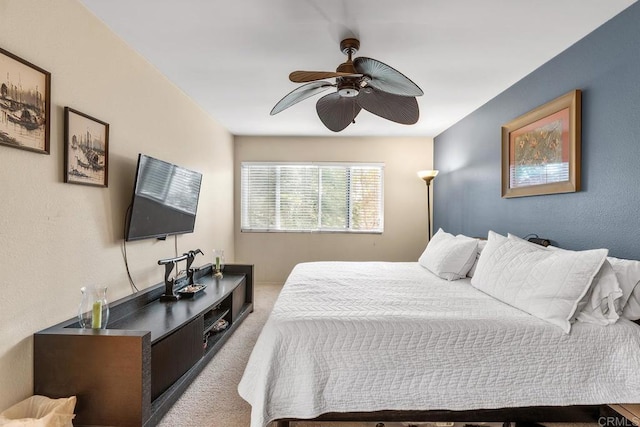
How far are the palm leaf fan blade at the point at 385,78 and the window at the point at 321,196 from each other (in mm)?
3051

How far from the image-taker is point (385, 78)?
196 cm

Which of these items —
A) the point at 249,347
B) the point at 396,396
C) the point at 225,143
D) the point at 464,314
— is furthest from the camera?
the point at 225,143

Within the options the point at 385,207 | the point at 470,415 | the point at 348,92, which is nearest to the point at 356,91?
the point at 348,92

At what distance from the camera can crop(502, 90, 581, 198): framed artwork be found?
2301 mm

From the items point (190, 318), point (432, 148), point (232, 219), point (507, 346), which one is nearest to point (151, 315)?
point (190, 318)

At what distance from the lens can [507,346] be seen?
1.65m

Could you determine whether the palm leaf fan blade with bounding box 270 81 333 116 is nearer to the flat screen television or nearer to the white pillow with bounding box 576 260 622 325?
the flat screen television

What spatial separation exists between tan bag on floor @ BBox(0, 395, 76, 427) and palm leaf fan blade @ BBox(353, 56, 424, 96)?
235cm

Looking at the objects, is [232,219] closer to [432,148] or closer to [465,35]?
[432,148]

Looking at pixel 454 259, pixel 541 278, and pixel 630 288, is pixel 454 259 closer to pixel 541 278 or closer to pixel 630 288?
pixel 541 278

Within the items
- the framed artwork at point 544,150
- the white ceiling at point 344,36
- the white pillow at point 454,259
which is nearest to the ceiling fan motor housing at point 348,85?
the white ceiling at point 344,36

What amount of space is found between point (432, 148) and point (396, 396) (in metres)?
4.27

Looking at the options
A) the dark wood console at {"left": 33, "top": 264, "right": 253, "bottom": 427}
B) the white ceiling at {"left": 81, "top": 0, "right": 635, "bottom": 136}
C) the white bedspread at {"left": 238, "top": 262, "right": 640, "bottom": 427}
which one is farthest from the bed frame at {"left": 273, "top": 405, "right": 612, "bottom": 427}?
the white ceiling at {"left": 81, "top": 0, "right": 635, "bottom": 136}
